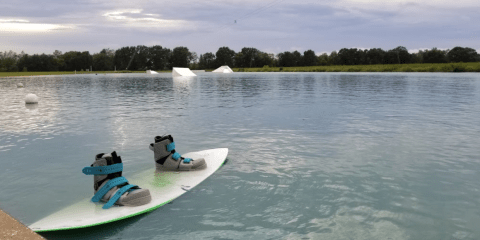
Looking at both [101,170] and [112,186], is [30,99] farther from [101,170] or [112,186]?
[112,186]

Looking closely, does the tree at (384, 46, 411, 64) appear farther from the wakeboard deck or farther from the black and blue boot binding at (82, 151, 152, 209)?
the black and blue boot binding at (82, 151, 152, 209)

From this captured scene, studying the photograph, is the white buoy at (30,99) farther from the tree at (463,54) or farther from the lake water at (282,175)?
the tree at (463,54)

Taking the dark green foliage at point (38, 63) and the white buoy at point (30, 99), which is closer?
the white buoy at point (30, 99)

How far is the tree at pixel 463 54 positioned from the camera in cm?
14612

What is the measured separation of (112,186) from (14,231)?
1911mm

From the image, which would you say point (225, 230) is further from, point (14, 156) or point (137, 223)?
point (14, 156)

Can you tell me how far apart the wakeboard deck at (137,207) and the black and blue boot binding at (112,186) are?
0.11 m

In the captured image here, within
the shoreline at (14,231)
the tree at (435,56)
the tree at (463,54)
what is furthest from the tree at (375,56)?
the shoreline at (14,231)

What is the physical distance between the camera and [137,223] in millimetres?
6055

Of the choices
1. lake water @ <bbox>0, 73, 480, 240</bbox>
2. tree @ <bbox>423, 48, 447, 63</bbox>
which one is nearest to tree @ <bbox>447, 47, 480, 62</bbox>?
tree @ <bbox>423, 48, 447, 63</bbox>

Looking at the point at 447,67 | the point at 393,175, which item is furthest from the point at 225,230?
the point at 447,67

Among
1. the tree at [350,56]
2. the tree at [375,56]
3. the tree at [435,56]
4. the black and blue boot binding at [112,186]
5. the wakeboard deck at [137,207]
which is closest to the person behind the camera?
the wakeboard deck at [137,207]

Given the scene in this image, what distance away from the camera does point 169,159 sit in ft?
28.1

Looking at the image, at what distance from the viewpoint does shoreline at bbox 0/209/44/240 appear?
4621 millimetres
